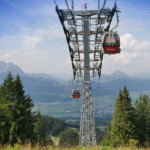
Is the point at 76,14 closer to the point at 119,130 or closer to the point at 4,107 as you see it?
the point at 4,107

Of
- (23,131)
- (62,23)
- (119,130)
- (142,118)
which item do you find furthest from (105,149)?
(142,118)

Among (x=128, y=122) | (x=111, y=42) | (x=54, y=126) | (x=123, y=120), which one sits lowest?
(x=54, y=126)

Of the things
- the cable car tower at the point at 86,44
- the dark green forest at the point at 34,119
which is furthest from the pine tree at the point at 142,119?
the cable car tower at the point at 86,44

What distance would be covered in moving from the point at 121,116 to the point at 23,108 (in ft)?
51.1

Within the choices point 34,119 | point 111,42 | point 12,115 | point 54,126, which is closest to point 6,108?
point 12,115

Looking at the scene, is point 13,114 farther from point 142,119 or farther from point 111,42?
point 142,119

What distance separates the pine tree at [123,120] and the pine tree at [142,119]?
189 cm

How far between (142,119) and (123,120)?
4628 mm

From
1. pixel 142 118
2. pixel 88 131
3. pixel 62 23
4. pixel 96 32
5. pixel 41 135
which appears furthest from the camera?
pixel 41 135

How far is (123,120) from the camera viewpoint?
94.2ft

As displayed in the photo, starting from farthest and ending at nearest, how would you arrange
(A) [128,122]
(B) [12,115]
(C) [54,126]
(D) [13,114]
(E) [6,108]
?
(C) [54,126]
(A) [128,122]
(D) [13,114]
(B) [12,115]
(E) [6,108]

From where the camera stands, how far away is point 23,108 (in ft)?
69.3

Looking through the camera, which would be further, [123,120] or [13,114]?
[123,120]

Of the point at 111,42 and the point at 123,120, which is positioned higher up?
the point at 111,42
